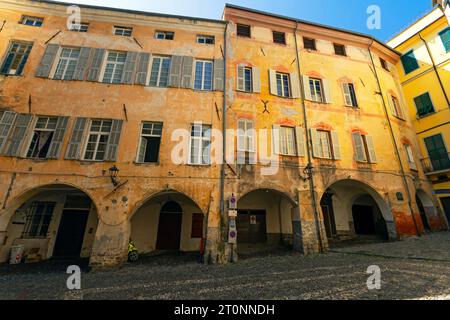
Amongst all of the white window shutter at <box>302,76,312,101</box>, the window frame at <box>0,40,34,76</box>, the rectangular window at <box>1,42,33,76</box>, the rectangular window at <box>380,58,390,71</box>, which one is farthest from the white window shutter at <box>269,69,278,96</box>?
the rectangular window at <box>1,42,33,76</box>

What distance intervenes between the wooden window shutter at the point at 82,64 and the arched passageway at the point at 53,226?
5.17 metres

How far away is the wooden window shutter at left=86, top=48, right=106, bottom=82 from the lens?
9.52m

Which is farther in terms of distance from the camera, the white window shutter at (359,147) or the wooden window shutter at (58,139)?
the white window shutter at (359,147)

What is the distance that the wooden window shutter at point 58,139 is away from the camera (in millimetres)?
8203

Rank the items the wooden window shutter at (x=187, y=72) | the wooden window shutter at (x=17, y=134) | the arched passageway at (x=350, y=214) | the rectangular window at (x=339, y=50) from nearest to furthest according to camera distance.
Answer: the wooden window shutter at (x=17, y=134)
the wooden window shutter at (x=187, y=72)
the arched passageway at (x=350, y=214)
the rectangular window at (x=339, y=50)

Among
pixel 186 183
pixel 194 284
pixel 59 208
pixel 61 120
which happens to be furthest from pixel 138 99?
pixel 194 284

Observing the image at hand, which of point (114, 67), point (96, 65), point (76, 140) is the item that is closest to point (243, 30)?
point (114, 67)

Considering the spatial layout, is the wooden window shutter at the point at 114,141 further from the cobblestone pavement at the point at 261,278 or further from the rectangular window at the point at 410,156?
the rectangular window at the point at 410,156

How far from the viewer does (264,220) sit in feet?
39.4

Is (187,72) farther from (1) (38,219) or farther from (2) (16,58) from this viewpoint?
(1) (38,219)

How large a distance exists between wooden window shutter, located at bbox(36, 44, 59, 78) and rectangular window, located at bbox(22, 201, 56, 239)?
239 inches

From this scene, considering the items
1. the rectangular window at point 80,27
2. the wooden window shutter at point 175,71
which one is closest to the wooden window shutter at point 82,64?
the rectangular window at point 80,27

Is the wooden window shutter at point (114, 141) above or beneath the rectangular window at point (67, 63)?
beneath

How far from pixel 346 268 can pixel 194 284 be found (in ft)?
15.1
